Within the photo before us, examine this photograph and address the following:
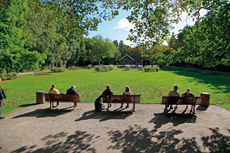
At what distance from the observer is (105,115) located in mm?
6863

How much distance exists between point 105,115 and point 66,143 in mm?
2573

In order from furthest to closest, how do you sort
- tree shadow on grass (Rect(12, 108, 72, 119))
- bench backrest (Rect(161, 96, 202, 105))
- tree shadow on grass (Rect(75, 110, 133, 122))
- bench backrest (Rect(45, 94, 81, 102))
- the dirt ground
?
bench backrest (Rect(45, 94, 81, 102)) < tree shadow on grass (Rect(12, 108, 72, 119)) < bench backrest (Rect(161, 96, 202, 105)) < tree shadow on grass (Rect(75, 110, 133, 122)) < the dirt ground

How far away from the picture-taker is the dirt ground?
430 cm

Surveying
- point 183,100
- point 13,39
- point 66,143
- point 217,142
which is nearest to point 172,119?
point 183,100

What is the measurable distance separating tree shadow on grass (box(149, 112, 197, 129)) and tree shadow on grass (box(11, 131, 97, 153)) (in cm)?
262

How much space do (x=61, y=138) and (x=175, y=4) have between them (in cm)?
800

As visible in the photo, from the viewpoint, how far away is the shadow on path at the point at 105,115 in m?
6.62

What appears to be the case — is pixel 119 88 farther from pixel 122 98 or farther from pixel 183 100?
pixel 183 100

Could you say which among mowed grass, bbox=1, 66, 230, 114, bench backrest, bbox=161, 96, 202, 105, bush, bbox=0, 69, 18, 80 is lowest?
mowed grass, bbox=1, 66, 230, 114

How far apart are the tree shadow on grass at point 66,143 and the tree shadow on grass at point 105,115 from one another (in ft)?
4.70

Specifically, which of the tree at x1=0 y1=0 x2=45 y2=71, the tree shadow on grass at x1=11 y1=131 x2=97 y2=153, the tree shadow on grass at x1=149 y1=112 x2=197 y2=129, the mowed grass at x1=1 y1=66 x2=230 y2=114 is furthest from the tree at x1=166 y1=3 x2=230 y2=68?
the tree at x1=0 y1=0 x2=45 y2=71

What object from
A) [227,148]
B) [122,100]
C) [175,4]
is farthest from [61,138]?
[175,4]

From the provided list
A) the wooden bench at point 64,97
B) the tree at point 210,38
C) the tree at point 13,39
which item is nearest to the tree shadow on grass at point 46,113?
the wooden bench at point 64,97

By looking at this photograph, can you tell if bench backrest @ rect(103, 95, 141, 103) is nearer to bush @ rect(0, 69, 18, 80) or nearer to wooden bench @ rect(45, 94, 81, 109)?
wooden bench @ rect(45, 94, 81, 109)
